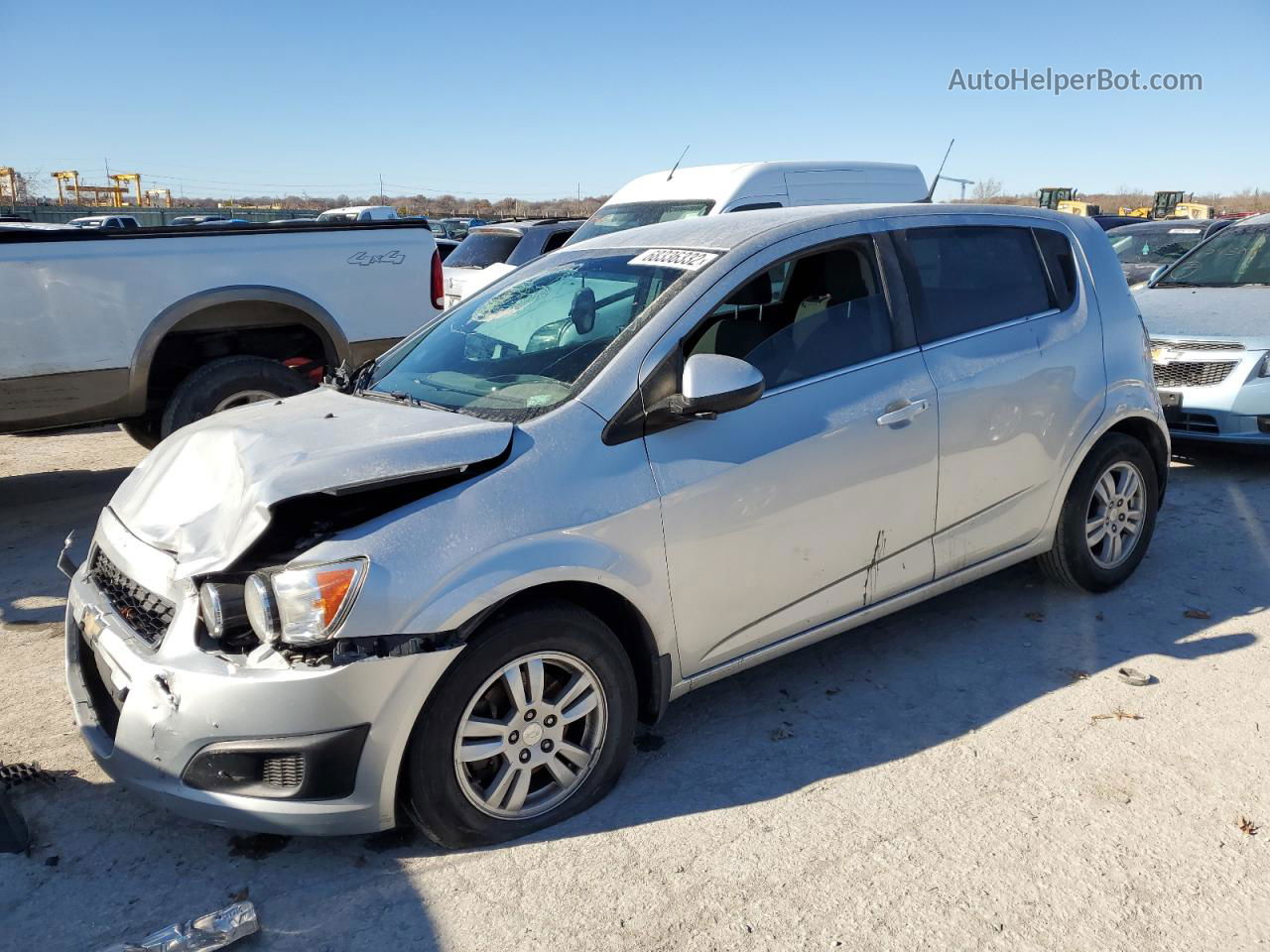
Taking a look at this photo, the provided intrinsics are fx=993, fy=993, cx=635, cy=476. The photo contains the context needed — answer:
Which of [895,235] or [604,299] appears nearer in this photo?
[604,299]

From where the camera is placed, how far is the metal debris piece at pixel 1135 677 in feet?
12.9

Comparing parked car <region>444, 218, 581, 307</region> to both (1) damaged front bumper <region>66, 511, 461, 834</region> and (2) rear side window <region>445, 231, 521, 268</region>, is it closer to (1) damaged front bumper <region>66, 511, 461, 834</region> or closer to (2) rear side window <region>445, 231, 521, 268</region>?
(2) rear side window <region>445, 231, 521, 268</region>

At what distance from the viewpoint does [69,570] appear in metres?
3.66

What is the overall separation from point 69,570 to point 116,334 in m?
2.97

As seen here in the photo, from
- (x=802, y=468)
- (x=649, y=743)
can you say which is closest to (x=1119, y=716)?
(x=802, y=468)

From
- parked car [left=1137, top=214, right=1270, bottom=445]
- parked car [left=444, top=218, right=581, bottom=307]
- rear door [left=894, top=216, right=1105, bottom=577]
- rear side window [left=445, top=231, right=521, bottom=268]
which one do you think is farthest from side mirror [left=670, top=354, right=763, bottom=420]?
rear side window [left=445, top=231, right=521, bottom=268]

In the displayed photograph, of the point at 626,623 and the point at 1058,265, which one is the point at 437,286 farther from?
the point at 626,623

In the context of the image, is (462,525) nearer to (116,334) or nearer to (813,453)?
(813,453)

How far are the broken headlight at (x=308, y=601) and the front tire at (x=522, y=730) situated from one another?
363mm

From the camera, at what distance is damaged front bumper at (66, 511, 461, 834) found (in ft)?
8.54

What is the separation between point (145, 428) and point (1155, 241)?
12.1 metres

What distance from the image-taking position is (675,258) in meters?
3.62

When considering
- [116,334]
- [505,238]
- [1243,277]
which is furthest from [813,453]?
[505,238]

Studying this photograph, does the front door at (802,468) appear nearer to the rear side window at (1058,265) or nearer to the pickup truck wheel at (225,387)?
the rear side window at (1058,265)
